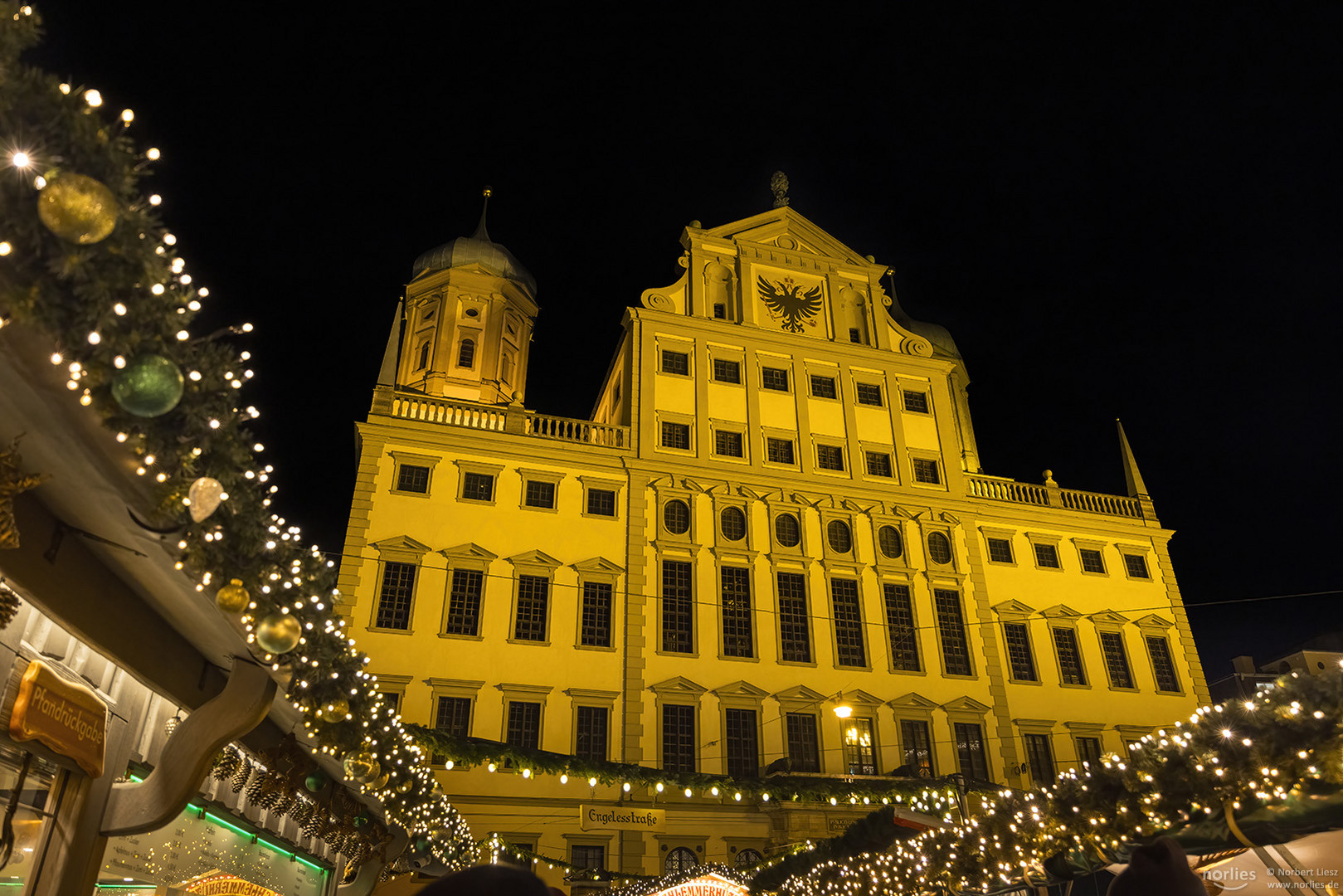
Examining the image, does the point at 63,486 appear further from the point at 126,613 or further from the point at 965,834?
the point at 965,834

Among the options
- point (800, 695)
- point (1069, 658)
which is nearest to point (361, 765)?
point (800, 695)

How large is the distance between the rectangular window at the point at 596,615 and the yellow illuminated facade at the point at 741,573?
7 cm

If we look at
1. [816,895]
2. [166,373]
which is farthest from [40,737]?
[816,895]

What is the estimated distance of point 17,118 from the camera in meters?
2.81

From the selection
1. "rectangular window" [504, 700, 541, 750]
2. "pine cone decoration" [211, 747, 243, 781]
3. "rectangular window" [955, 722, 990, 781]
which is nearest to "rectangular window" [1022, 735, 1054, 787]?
"rectangular window" [955, 722, 990, 781]

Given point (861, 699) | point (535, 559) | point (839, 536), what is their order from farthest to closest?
1. point (839, 536)
2. point (861, 699)
3. point (535, 559)

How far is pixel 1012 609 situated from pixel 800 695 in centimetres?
839

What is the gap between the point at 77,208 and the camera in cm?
281

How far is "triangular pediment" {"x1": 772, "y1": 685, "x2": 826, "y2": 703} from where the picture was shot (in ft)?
82.1

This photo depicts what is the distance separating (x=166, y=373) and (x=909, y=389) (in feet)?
102

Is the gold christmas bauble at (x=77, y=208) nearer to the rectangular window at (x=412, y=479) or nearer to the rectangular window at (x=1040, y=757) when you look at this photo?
the rectangular window at (x=412, y=479)

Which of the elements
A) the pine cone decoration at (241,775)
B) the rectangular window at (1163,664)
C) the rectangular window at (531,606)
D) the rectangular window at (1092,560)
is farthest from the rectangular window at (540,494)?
the rectangular window at (1163,664)

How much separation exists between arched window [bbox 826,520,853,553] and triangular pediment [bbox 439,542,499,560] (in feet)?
34.6

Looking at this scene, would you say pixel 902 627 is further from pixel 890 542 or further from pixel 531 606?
pixel 531 606
